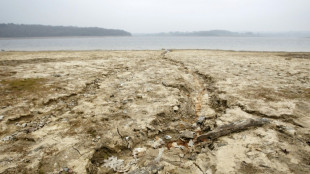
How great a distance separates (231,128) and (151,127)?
222 centimetres

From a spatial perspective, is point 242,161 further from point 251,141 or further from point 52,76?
point 52,76

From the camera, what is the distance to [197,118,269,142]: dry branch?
168 inches

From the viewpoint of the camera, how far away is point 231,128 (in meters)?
4.39

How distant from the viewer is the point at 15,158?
3.49m

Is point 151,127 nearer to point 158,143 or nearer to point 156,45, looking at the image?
point 158,143

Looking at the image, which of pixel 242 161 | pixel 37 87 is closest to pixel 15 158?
pixel 242 161

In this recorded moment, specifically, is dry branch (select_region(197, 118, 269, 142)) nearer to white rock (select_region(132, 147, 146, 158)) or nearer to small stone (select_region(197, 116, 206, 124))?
small stone (select_region(197, 116, 206, 124))

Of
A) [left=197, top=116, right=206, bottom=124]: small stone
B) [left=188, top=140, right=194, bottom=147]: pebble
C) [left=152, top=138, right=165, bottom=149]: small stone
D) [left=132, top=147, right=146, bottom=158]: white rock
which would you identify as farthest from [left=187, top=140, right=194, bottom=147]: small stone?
[left=132, top=147, right=146, bottom=158]: white rock

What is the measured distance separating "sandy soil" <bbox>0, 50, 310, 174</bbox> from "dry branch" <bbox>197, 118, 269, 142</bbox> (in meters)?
0.11

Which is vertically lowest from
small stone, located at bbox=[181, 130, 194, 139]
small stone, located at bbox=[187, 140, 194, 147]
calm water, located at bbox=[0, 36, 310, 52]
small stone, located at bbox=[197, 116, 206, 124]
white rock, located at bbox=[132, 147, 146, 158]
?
white rock, located at bbox=[132, 147, 146, 158]

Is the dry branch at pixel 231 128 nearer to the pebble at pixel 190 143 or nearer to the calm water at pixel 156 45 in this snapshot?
the pebble at pixel 190 143

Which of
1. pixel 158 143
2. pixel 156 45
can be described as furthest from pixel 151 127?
pixel 156 45

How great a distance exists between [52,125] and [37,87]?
4115mm

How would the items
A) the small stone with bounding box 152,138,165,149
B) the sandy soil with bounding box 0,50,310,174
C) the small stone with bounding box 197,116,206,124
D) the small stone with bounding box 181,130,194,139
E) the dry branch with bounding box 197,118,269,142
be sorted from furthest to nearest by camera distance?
the small stone with bounding box 197,116,206,124, the small stone with bounding box 181,130,194,139, the dry branch with bounding box 197,118,269,142, the small stone with bounding box 152,138,165,149, the sandy soil with bounding box 0,50,310,174
